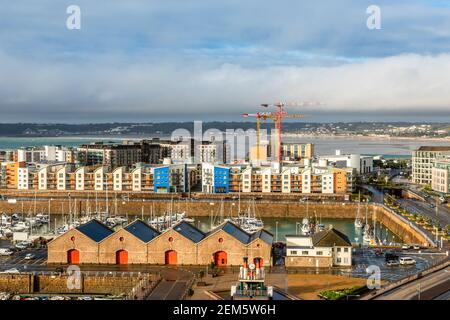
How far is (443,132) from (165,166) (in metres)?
99.9

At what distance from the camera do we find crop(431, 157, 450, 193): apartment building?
30.9 metres

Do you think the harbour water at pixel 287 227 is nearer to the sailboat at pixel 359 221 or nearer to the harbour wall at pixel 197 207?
the sailboat at pixel 359 221

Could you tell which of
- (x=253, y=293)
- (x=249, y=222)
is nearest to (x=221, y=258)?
(x=253, y=293)

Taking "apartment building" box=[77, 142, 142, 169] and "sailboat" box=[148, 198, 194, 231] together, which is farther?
"apartment building" box=[77, 142, 142, 169]

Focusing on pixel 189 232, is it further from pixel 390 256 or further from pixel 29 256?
pixel 390 256

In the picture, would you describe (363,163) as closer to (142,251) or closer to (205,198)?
(205,198)

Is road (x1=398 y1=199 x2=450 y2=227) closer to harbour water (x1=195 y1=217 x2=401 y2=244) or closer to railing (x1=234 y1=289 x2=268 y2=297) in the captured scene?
harbour water (x1=195 y1=217 x2=401 y2=244)

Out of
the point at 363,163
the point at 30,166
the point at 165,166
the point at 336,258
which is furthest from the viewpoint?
the point at 363,163

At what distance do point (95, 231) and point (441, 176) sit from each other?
68.0ft

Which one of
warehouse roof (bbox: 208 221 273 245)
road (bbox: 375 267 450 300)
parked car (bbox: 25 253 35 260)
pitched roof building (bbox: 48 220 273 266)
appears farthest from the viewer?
parked car (bbox: 25 253 35 260)

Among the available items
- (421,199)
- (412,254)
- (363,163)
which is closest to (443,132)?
(363,163)

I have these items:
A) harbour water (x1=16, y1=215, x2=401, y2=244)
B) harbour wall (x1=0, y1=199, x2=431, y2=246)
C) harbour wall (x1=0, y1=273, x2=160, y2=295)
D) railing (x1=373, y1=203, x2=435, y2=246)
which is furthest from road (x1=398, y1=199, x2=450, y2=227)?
harbour wall (x1=0, y1=273, x2=160, y2=295)

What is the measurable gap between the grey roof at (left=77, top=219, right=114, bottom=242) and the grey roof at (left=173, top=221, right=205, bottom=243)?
1.67 metres

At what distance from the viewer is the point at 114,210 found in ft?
91.3
